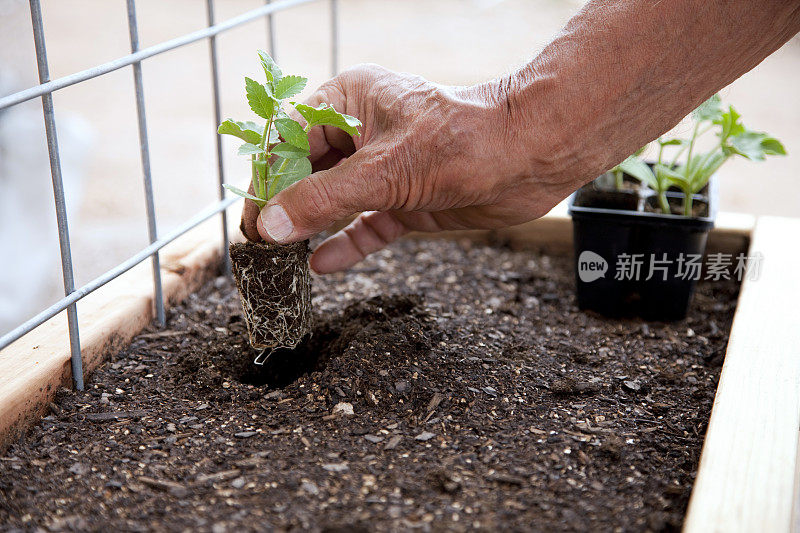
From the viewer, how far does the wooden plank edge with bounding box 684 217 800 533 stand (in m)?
0.75

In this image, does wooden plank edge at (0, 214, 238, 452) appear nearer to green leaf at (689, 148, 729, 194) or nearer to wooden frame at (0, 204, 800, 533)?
wooden frame at (0, 204, 800, 533)

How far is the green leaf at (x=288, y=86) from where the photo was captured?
0.92m

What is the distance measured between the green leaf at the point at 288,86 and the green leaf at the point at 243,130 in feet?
0.16

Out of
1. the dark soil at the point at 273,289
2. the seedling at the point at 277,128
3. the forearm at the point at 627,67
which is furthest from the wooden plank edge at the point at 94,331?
the forearm at the point at 627,67

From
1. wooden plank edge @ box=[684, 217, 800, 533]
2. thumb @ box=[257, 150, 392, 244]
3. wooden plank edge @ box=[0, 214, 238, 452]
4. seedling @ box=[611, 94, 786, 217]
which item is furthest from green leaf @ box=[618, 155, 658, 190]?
wooden plank edge @ box=[0, 214, 238, 452]

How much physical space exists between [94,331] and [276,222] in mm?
336

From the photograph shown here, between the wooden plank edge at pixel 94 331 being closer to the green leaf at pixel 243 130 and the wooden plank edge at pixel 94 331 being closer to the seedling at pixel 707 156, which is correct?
the green leaf at pixel 243 130

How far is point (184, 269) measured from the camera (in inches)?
52.0

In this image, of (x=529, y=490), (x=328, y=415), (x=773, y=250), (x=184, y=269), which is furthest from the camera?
(x=773, y=250)

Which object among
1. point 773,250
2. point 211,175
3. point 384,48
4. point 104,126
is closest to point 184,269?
point 773,250

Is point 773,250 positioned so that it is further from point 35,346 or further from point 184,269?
point 35,346

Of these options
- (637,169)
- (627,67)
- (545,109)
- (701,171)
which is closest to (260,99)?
(545,109)

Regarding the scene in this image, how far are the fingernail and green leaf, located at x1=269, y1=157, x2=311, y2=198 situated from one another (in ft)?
0.11

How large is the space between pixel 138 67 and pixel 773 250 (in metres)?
1.18
